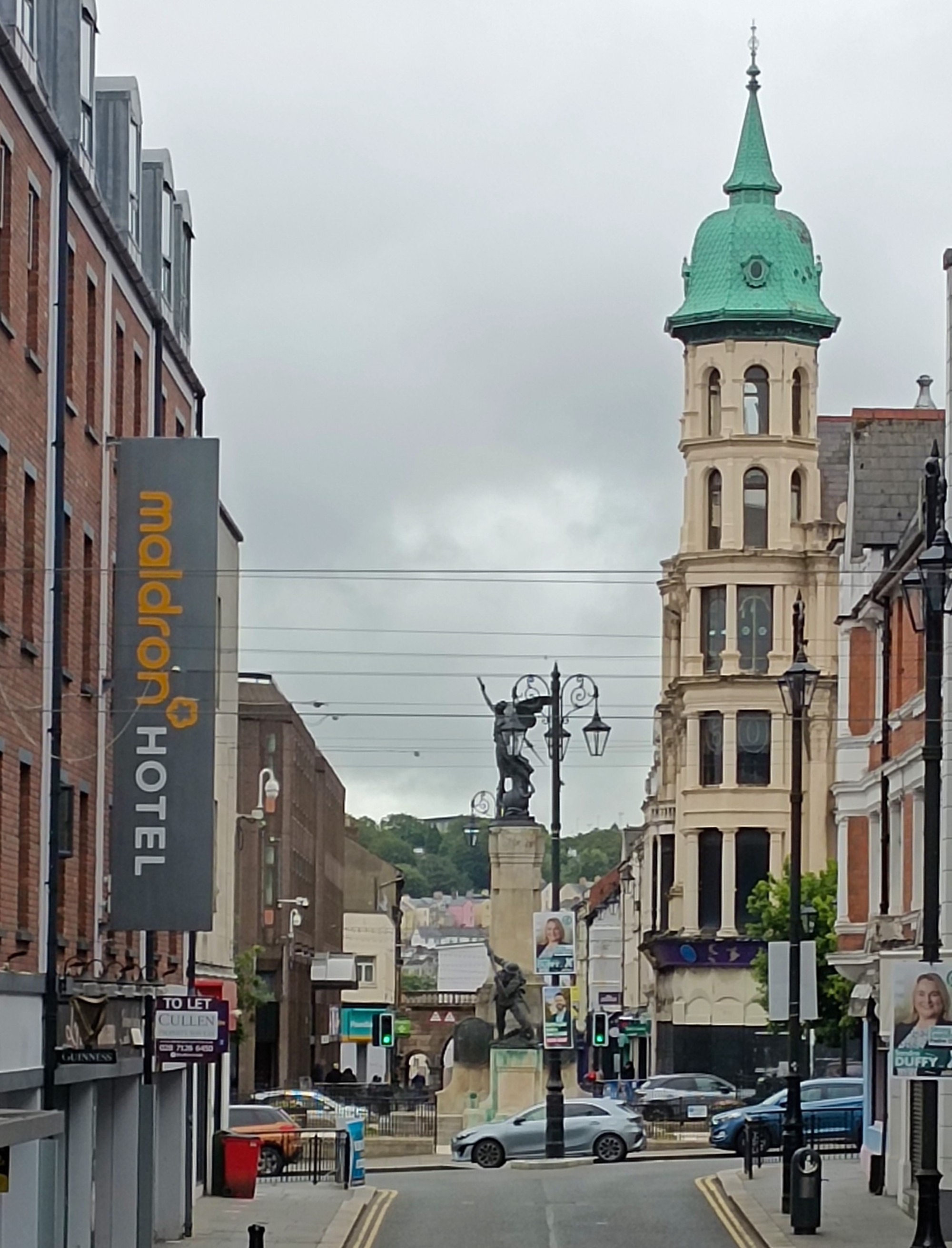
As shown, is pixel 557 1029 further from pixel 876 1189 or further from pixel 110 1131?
pixel 110 1131

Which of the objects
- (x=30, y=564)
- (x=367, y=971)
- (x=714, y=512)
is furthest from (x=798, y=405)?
(x=30, y=564)

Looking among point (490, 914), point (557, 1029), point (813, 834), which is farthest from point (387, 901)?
point (557, 1029)

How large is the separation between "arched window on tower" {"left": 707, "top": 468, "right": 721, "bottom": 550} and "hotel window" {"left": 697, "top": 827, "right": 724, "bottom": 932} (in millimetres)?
9275

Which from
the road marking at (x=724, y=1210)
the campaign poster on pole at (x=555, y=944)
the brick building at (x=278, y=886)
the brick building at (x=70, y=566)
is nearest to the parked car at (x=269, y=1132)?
the campaign poster on pole at (x=555, y=944)

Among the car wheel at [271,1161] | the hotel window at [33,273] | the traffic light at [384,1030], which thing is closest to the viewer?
the hotel window at [33,273]

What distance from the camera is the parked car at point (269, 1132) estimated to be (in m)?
45.8

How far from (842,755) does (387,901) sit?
333ft

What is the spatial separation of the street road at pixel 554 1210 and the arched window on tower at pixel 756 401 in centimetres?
3881

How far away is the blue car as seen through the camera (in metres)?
48.6

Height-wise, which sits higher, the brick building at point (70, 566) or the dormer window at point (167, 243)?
the dormer window at point (167, 243)

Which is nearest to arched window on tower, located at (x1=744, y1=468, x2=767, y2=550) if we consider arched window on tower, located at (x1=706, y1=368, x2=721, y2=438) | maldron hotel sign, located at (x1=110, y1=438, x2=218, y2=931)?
arched window on tower, located at (x1=706, y1=368, x2=721, y2=438)

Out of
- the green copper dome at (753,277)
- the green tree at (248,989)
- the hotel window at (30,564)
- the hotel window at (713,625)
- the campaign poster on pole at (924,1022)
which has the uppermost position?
the green copper dome at (753,277)

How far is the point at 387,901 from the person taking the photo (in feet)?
479

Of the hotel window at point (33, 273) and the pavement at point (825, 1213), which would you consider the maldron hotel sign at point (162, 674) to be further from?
the pavement at point (825, 1213)
